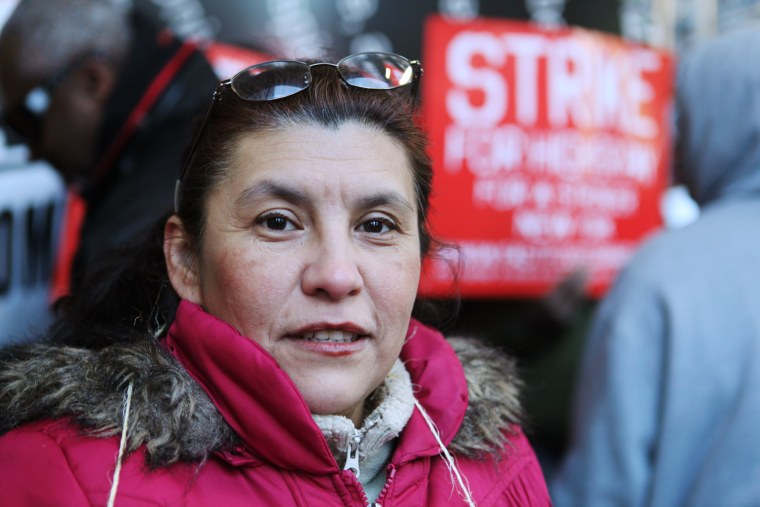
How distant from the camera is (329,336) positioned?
1362mm

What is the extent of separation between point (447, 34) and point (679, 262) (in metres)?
1.65

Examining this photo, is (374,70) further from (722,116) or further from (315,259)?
(722,116)

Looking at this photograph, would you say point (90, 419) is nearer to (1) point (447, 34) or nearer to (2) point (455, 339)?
(2) point (455, 339)

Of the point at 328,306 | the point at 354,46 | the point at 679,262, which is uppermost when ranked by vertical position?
the point at 328,306

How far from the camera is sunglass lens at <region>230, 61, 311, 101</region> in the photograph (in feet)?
4.74

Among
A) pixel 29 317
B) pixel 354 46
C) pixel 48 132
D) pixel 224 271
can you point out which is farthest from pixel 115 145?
pixel 224 271

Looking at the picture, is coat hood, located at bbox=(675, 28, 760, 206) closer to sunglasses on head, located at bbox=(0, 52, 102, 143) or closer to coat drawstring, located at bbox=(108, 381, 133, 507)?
coat drawstring, located at bbox=(108, 381, 133, 507)

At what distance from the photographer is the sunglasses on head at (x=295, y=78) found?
1.45 metres

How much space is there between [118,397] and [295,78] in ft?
2.22

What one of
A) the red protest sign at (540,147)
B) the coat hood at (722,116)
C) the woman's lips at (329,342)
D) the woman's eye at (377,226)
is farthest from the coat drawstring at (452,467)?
the red protest sign at (540,147)

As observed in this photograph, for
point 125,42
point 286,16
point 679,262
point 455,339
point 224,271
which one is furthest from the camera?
point 286,16

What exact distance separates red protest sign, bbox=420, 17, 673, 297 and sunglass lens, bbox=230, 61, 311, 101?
1.77m

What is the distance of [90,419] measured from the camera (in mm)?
1259

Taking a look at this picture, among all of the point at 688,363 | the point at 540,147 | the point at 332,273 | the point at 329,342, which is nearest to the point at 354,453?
the point at 329,342
